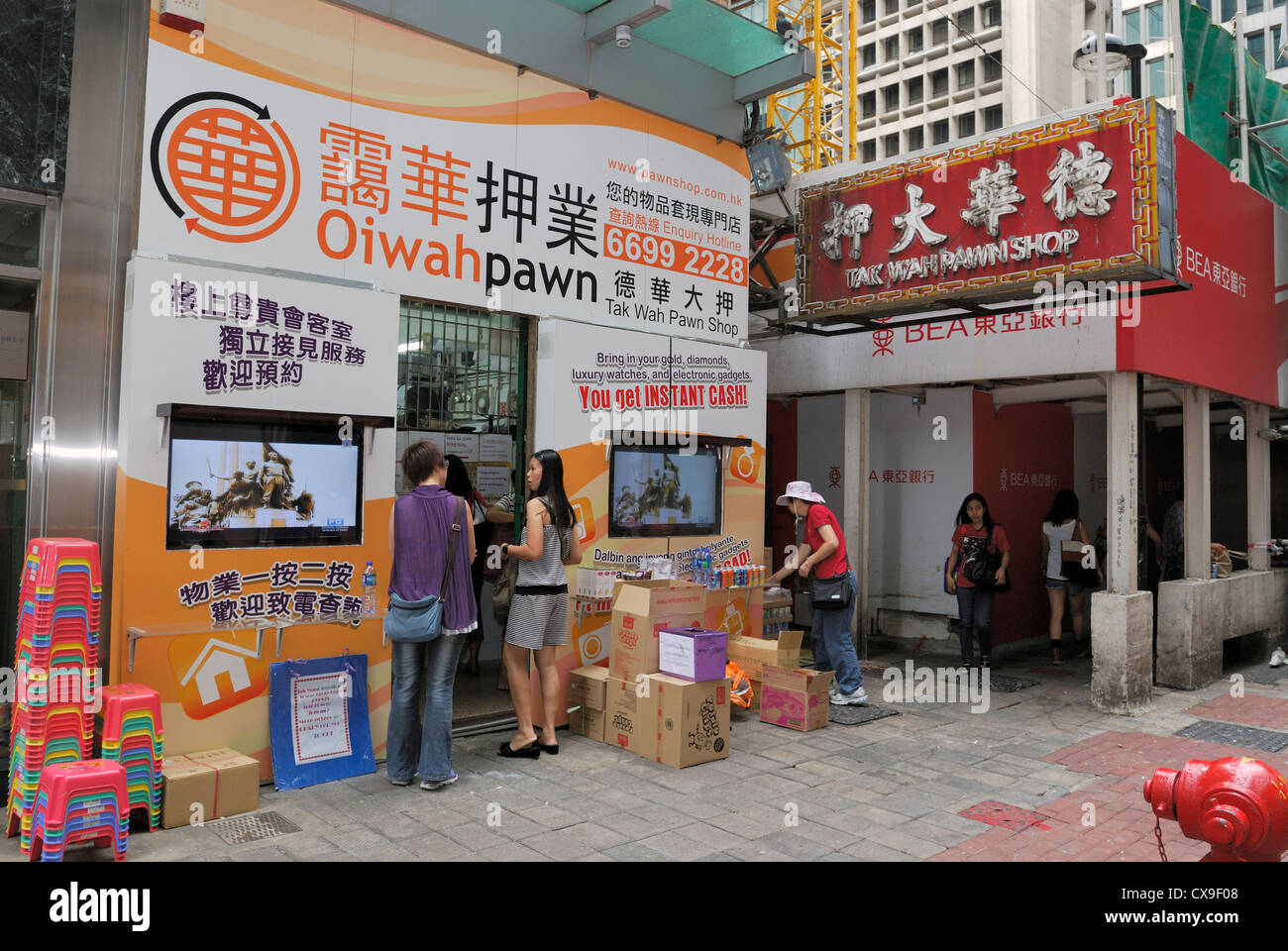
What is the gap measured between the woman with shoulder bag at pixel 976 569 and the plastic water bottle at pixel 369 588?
5.86 meters

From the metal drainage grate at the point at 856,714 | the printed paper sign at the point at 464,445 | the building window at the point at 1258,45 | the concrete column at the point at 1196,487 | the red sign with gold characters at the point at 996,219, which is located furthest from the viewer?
the building window at the point at 1258,45

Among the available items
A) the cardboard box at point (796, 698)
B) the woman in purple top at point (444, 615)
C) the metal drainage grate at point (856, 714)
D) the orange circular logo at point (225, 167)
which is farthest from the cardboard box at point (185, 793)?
the metal drainage grate at point (856, 714)

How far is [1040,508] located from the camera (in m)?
11.1

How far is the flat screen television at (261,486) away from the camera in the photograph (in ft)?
16.5

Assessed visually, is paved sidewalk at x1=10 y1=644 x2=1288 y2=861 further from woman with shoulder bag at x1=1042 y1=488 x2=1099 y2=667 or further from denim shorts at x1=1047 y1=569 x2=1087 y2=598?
denim shorts at x1=1047 y1=569 x2=1087 y2=598

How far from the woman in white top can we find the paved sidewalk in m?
2.70

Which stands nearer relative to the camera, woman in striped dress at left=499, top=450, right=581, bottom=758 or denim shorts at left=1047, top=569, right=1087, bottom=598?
woman in striped dress at left=499, top=450, right=581, bottom=758

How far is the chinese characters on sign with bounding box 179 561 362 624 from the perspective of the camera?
200 inches

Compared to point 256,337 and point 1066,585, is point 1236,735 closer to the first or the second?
point 1066,585

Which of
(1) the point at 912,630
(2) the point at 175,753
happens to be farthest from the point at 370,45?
(1) the point at 912,630

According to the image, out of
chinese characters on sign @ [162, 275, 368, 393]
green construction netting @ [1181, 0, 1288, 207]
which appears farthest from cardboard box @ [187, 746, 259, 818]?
green construction netting @ [1181, 0, 1288, 207]

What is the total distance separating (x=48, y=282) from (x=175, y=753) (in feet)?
8.95

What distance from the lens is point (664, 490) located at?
7.54 m

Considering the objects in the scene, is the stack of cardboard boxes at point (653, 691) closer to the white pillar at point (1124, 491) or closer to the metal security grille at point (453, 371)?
the metal security grille at point (453, 371)
